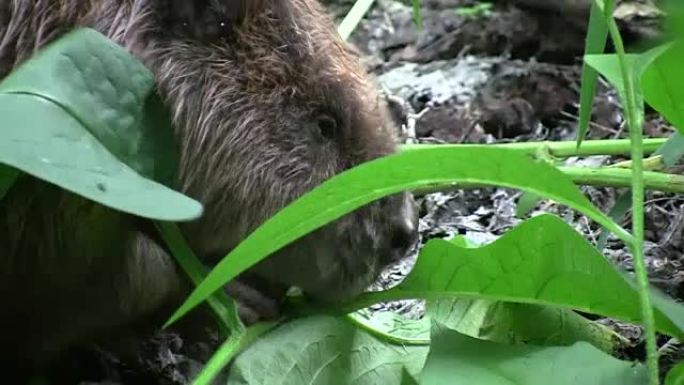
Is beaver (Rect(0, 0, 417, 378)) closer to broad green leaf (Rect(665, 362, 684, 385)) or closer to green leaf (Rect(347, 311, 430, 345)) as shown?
green leaf (Rect(347, 311, 430, 345))

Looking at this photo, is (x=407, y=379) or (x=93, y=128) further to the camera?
(x=407, y=379)

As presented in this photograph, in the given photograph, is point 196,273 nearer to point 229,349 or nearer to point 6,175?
point 229,349

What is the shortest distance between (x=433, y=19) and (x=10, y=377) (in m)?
1.96

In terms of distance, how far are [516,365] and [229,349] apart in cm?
33

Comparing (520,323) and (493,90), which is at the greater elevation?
(520,323)

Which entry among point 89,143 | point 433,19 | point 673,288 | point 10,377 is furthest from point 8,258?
point 433,19

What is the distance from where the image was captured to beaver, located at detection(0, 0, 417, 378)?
4.87 feet

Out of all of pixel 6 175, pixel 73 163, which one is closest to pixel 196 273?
pixel 6 175

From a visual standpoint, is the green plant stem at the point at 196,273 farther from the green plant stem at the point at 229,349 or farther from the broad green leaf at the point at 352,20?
the broad green leaf at the point at 352,20

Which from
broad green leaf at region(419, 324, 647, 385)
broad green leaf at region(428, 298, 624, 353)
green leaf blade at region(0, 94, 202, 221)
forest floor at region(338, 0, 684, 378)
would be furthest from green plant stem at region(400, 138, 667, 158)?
green leaf blade at region(0, 94, 202, 221)

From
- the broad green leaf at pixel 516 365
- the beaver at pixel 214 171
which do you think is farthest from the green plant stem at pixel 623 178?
the broad green leaf at pixel 516 365

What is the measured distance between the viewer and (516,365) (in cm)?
112

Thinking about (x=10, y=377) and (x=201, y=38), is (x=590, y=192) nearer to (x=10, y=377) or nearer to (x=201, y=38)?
(x=201, y=38)

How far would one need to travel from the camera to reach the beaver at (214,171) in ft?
4.87
